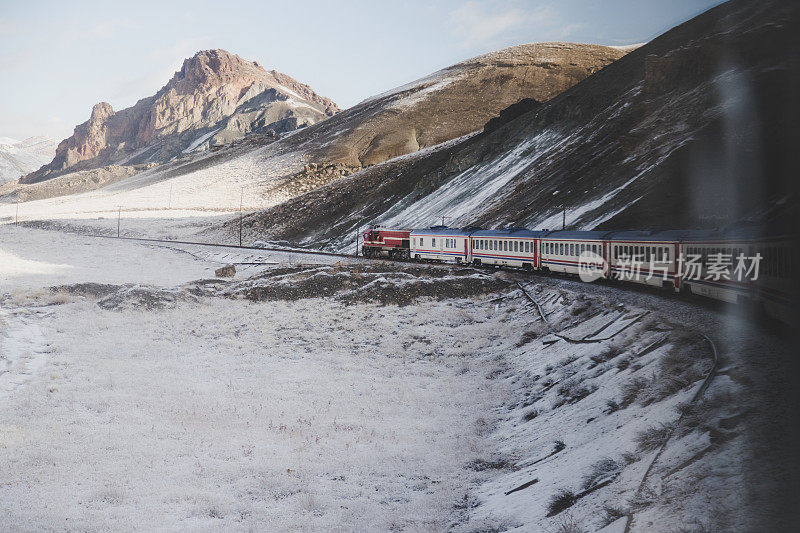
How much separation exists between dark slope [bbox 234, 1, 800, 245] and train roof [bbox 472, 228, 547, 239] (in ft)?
43.0

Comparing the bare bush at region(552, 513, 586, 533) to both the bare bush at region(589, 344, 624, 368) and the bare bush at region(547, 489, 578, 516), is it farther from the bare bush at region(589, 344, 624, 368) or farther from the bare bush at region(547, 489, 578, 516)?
the bare bush at region(589, 344, 624, 368)

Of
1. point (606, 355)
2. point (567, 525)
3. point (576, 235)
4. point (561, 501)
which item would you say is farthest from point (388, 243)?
point (567, 525)

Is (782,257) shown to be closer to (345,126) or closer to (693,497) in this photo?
(693,497)

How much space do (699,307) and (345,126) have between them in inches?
6082

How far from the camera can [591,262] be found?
1041 inches

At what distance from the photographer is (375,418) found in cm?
1434

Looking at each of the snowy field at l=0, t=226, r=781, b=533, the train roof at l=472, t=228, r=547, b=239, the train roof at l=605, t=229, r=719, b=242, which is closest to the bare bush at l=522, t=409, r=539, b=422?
the snowy field at l=0, t=226, r=781, b=533

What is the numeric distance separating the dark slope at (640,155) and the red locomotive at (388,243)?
1577 cm

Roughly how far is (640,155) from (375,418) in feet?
163

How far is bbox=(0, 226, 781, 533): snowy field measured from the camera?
845 cm

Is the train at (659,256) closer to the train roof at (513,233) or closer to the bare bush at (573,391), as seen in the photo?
the train roof at (513,233)

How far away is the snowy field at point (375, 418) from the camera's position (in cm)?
845

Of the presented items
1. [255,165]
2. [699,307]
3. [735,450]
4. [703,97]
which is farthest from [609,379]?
[255,165]

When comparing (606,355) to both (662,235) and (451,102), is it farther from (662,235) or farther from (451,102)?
(451,102)
